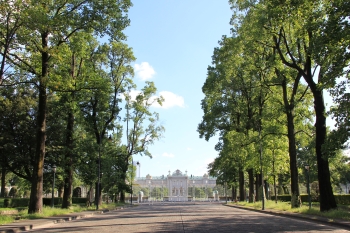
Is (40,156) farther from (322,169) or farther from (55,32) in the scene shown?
(322,169)

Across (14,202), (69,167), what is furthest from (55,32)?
(14,202)

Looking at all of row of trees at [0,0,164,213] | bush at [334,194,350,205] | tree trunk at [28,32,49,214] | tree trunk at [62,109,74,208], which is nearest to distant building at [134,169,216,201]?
row of trees at [0,0,164,213]

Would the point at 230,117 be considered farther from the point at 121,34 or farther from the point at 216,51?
the point at 121,34

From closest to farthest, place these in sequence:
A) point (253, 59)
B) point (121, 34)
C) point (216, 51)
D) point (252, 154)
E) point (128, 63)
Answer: point (121, 34)
point (253, 59)
point (252, 154)
point (216, 51)
point (128, 63)

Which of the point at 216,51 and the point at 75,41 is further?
the point at 216,51

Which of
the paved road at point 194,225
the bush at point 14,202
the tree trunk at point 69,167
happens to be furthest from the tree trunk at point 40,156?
the bush at point 14,202

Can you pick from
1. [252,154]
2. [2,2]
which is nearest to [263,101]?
[252,154]

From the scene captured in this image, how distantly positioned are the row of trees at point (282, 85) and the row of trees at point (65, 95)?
29.5 feet

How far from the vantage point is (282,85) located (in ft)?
81.3

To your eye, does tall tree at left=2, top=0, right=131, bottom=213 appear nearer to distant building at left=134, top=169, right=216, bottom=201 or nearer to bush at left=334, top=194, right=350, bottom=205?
bush at left=334, top=194, right=350, bottom=205

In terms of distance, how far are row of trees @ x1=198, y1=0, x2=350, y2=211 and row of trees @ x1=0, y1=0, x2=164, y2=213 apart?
354 inches

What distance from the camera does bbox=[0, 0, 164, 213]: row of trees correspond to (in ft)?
61.7

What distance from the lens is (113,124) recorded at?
36.6 metres

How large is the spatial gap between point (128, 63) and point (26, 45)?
1978 centimetres
